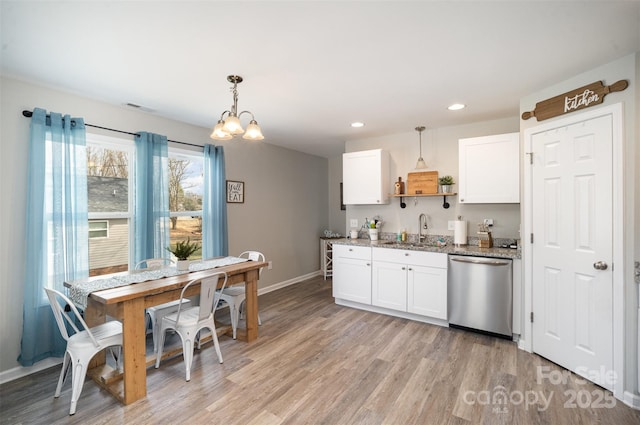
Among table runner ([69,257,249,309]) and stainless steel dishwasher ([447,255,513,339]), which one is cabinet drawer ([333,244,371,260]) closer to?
stainless steel dishwasher ([447,255,513,339])

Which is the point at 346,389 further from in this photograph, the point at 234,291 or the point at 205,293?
the point at 234,291

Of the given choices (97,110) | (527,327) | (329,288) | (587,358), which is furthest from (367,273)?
(97,110)

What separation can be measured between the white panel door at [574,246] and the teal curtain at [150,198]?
12.7 feet

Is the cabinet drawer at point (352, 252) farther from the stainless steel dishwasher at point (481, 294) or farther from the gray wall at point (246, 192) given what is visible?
the gray wall at point (246, 192)

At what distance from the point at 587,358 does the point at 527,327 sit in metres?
0.51

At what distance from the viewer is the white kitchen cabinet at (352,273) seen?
4.00m

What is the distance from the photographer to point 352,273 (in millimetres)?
4125

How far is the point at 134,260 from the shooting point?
3268mm

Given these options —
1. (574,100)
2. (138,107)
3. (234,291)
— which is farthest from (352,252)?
(138,107)

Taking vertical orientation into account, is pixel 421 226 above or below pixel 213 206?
below

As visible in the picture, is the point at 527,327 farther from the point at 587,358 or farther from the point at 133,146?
the point at 133,146

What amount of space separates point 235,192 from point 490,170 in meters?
3.37

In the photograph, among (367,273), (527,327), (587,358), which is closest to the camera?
(587,358)

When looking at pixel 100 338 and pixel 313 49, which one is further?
pixel 100 338
